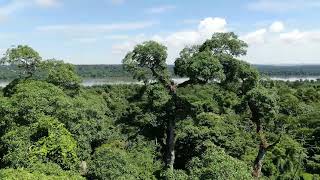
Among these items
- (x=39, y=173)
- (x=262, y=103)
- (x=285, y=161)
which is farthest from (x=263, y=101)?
(x=285, y=161)

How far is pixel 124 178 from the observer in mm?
12992

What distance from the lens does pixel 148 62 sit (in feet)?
59.2

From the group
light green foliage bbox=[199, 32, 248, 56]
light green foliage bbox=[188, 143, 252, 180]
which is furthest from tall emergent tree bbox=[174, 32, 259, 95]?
light green foliage bbox=[188, 143, 252, 180]

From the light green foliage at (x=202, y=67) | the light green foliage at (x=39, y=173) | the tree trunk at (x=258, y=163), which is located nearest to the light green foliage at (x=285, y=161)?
the tree trunk at (x=258, y=163)

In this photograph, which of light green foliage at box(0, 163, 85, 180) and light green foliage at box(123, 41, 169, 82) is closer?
light green foliage at box(0, 163, 85, 180)

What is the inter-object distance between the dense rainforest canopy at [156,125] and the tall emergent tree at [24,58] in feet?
0.15

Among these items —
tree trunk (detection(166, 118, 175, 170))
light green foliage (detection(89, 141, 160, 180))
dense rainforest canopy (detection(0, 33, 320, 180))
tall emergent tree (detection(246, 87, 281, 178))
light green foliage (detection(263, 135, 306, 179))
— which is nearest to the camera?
dense rainforest canopy (detection(0, 33, 320, 180))

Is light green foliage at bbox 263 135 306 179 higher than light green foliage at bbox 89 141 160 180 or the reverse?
the reverse

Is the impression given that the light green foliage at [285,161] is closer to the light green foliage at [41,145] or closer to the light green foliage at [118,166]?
the light green foliage at [118,166]

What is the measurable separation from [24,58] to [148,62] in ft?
20.7

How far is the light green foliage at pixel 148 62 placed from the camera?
57.9 feet

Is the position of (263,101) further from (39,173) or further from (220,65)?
(39,173)

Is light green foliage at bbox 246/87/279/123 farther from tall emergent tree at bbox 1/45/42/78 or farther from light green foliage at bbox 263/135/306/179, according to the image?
tall emergent tree at bbox 1/45/42/78

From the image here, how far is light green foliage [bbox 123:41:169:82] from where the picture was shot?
1764cm
